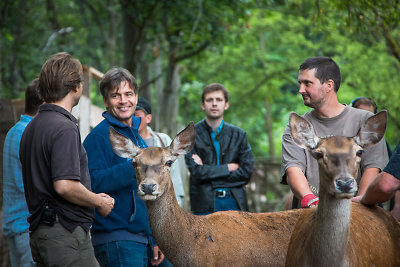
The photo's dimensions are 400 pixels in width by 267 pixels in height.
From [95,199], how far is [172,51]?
10.9 meters

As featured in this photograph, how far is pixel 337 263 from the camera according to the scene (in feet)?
13.9

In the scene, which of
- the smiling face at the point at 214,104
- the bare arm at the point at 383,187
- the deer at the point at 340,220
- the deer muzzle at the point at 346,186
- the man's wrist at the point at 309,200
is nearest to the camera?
the deer muzzle at the point at 346,186

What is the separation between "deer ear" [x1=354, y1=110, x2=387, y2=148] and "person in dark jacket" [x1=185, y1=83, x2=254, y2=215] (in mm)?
2779

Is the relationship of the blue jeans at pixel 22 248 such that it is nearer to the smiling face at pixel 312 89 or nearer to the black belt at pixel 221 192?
the black belt at pixel 221 192

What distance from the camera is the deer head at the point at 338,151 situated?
4090 millimetres

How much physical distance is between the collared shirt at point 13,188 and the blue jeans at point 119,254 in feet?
3.25

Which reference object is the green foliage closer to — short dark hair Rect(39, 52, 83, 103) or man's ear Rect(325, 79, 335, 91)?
man's ear Rect(325, 79, 335, 91)

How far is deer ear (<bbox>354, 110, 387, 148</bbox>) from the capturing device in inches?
182

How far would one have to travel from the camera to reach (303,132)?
481cm

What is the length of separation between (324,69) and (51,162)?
120 inches

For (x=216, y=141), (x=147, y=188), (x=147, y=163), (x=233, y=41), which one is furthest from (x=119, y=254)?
(x=233, y=41)

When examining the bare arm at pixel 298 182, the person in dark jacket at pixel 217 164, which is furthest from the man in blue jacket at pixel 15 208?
the bare arm at pixel 298 182

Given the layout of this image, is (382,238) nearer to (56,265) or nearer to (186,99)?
(56,265)

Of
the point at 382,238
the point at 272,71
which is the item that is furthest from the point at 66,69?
the point at 272,71
